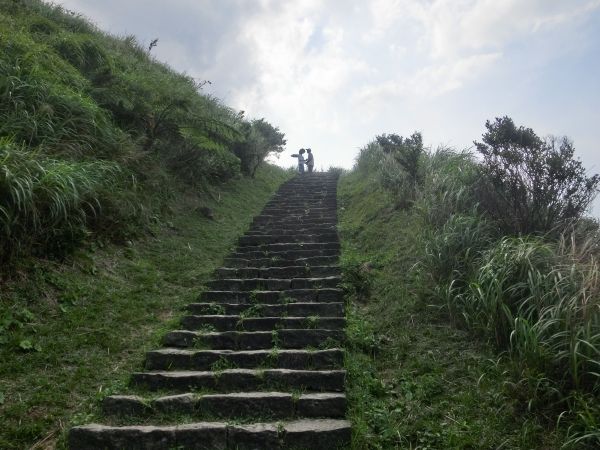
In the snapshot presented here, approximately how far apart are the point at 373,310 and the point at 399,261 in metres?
1.19

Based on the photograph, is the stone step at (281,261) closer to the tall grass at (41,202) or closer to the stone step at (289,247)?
the stone step at (289,247)

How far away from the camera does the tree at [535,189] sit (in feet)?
18.7

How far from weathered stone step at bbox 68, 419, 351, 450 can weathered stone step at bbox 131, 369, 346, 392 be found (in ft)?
1.96

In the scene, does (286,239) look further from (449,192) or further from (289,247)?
(449,192)

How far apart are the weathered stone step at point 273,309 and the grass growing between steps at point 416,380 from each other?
249 mm

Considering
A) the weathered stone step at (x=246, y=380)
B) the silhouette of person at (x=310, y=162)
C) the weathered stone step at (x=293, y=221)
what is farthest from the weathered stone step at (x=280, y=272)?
the silhouette of person at (x=310, y=162)

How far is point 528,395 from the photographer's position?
3.51 metres

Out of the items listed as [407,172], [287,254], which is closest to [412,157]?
[407,172]

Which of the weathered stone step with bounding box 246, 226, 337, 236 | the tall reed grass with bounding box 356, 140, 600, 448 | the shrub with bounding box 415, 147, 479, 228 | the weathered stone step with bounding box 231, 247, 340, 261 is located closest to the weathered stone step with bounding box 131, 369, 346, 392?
the tall reed grass with bounding box 356, 140, 600, 448

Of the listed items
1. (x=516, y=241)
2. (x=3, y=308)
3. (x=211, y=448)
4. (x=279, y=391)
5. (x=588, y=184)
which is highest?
(x=588, y=184)

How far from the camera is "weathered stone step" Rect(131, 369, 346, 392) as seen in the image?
425 centimetres

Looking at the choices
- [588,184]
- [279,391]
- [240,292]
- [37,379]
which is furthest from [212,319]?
[588,184]

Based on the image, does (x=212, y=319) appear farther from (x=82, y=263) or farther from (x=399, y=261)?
(x=399, y=261)

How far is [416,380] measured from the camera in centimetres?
422
